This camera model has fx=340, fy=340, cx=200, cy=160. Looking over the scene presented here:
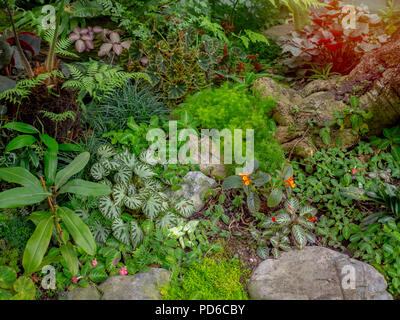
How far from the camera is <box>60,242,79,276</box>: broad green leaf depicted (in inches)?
85.8

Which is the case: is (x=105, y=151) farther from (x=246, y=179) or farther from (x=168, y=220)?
(x=246, y=179)

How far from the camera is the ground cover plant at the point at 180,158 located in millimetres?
2348

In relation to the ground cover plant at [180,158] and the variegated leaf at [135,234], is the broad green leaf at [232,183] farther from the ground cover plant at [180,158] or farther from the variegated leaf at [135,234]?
the variegated leaf at [135,234]

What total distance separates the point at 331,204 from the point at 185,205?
128 centimetres

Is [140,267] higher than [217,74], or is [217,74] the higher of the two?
[217,74]

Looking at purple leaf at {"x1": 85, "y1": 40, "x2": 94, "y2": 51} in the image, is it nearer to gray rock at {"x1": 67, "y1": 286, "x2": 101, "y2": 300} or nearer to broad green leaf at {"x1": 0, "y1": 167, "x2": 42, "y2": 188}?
broad green leaf at {"x1": 0, "y1": 167, "x2": 42, "y2": 188}

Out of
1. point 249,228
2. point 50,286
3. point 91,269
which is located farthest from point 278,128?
point 50,286

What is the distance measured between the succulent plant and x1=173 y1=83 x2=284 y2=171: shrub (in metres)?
1.02

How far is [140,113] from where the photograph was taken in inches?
135

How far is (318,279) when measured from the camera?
2389 mm

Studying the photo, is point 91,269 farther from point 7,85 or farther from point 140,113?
point 7,85

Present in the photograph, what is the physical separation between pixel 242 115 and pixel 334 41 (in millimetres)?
1736

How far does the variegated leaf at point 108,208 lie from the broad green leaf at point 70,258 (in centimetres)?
36

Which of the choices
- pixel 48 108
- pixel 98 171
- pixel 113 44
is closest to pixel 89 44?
pixel 113 44
